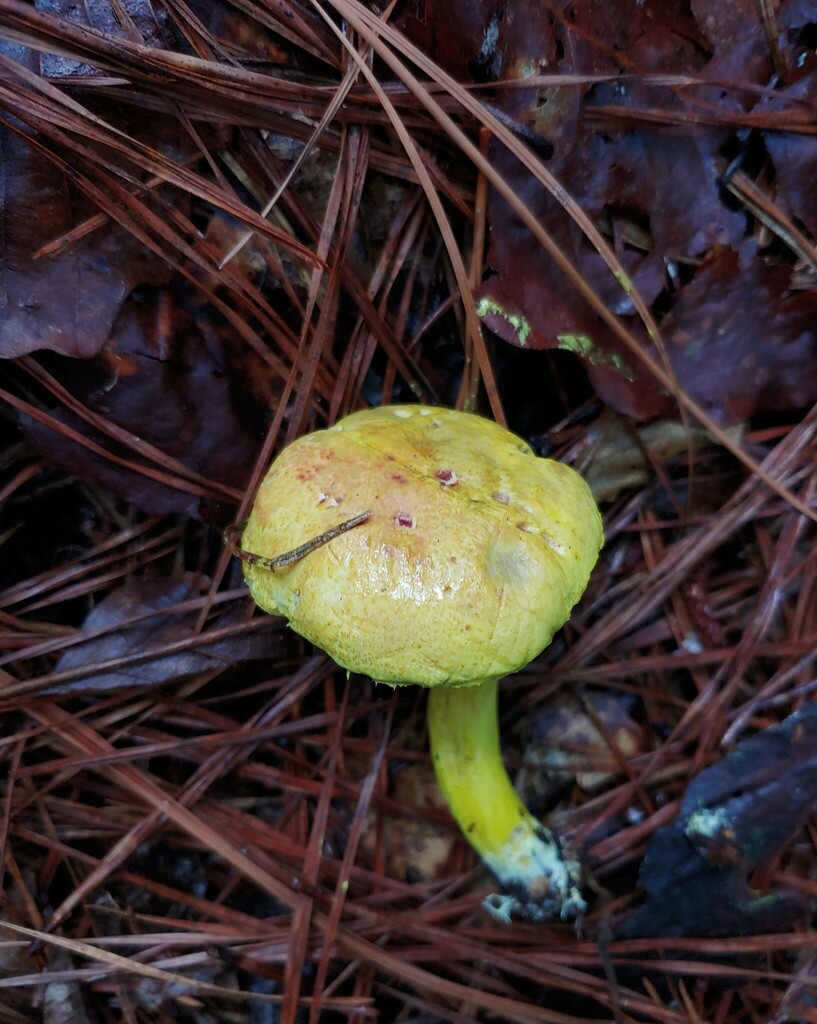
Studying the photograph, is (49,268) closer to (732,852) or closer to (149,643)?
(149,643)

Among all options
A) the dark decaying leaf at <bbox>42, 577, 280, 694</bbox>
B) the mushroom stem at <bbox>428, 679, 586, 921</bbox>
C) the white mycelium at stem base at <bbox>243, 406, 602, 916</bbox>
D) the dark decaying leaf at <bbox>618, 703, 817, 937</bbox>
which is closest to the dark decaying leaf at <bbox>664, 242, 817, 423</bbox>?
the white mycelium at stem base at <bbox>243, 406, 602, 916</bbox>

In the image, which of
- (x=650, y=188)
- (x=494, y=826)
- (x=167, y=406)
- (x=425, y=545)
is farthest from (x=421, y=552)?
(x=650, y=188)

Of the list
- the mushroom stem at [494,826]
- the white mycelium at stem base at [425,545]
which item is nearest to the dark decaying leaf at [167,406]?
the white mycelium at stem base at [425,545]

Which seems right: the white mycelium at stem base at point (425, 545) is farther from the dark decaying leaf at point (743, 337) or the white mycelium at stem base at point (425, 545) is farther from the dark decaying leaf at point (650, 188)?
the dark decaying leaf at point (743, 337)

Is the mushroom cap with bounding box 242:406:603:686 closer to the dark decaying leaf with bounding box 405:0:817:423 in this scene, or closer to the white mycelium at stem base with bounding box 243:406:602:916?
the white mycelium at stem base with bounding box 243:406:602:916

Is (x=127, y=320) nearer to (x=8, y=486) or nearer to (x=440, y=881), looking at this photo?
(x=8, y=486)

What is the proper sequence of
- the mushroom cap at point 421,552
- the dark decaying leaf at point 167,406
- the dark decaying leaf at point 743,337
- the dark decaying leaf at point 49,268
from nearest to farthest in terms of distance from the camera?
the mushroom cap at point 421,552, the dark decaying leaf at point 49,268, the dark decaying leaf at point 167,406, the dark decaying leaf at point 743,337

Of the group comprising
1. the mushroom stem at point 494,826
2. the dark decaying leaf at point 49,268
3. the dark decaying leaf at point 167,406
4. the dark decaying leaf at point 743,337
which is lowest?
the mushroom stem at point 494,826

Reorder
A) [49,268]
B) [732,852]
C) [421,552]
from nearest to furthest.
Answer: [421,552] → [49,268] → [732,852]
